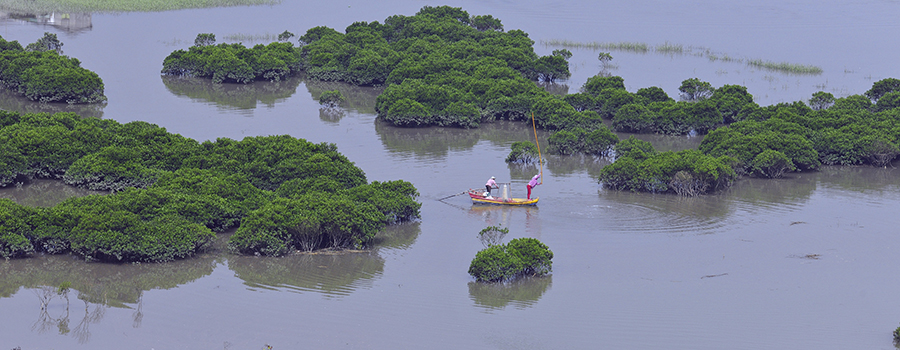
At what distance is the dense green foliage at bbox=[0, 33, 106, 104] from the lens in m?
48.8

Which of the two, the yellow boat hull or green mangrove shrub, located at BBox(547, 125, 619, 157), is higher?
green mangrove shrub, located at BBox(547, 125, 619, 157)

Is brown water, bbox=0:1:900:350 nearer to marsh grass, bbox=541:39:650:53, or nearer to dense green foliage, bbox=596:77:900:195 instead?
dense green foliage, bbox=596:77:900:195

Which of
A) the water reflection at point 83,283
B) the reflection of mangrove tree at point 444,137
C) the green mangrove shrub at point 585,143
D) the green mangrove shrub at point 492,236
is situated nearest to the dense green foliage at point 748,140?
the green mangrove shrub at point 585,143

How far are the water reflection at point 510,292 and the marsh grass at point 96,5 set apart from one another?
65.3 meters

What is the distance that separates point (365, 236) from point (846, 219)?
57.4 feet

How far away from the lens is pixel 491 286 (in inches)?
1017

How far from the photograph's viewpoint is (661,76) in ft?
210

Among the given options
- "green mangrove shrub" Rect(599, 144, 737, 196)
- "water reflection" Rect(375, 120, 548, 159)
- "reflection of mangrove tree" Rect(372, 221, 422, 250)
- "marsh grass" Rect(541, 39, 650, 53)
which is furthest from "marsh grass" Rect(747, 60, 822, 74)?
"reflection of mangrove tree" Rect(372, 221, 422, 250)

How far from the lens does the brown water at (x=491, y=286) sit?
74.1 feet

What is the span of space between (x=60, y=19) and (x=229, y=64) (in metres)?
27.4

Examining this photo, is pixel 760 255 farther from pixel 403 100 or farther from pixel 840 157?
pixel 403 100

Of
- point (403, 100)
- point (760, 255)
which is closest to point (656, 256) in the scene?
point (760, 255)

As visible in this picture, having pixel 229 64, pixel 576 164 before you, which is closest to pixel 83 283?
pixel 576 164

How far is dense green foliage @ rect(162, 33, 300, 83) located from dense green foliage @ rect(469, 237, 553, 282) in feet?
111
